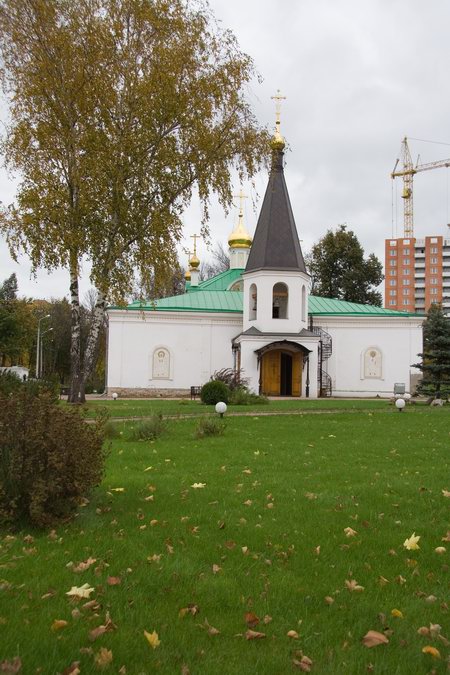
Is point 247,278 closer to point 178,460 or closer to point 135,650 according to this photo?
point 178,460

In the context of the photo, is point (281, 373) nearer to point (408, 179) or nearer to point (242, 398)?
point (242, 398)

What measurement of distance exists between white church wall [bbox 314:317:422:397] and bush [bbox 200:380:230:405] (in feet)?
46.7

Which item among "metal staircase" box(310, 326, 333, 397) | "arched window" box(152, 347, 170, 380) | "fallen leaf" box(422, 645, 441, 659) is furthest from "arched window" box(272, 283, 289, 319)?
"fallen leaf" box(422, 645, 441, 659)

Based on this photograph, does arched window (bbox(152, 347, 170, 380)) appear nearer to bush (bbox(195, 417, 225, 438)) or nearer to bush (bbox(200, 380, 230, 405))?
bush (bbox(200, 380, 230, 405))

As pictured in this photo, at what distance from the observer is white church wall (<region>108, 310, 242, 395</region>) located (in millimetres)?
33844

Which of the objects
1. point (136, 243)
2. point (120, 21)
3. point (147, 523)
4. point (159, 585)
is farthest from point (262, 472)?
point (120, 21)

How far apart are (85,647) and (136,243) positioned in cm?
1690

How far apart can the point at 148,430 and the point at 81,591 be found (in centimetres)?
771

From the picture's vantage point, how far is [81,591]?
362cm

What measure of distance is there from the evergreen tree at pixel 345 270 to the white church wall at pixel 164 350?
17855mm

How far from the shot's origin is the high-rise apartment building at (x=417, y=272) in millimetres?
125062

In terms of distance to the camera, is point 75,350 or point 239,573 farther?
point 75,350

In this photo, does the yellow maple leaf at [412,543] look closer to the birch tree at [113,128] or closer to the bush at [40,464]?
the bush at [40,464]

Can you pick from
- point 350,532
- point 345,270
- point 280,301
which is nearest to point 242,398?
point 280,301
